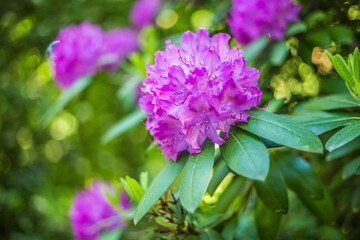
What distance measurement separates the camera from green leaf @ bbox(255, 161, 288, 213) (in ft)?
3.14

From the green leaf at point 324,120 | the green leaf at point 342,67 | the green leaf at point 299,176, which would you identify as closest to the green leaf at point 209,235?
the green leaf at point 299,176

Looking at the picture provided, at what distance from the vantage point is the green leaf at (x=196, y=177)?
0.65 meters

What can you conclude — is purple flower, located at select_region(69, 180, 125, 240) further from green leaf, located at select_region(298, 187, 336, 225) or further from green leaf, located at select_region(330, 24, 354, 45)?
green leaf, located at select_region(330, 24, 354, 45)

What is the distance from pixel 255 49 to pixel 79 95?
5.10ft

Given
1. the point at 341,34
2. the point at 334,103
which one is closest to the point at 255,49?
the point at 341,34

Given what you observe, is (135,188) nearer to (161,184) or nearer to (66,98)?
(161,184)

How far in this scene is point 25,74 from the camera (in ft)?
9.49

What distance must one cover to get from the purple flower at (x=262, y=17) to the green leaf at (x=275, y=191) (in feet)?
1.97

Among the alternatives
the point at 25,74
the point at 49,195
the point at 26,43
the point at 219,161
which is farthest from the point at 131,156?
the point at 219,161

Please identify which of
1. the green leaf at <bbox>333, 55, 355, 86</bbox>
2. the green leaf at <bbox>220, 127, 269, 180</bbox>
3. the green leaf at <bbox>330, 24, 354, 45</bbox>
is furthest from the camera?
the green leaf at <bbox>330, 24, 354, 45</bbox>

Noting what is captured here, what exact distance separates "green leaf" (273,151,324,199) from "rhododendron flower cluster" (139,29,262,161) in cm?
39

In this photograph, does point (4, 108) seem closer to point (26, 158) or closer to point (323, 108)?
point (26, 158)

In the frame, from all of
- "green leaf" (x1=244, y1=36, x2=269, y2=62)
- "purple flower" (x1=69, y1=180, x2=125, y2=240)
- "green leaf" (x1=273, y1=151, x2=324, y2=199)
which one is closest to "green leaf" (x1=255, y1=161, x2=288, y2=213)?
"green leaf" (x1=273, y1=151, x2=324, y2=199)

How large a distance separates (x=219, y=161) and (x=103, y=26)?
2.30 meters
